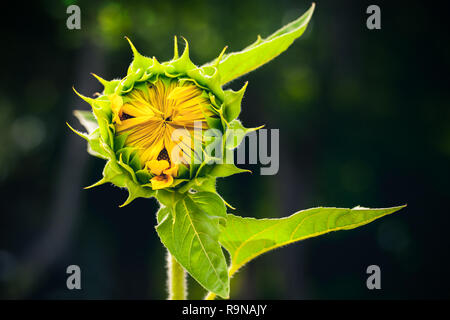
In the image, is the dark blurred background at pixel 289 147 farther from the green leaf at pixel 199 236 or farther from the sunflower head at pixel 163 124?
the green leaf at pixel 199 236

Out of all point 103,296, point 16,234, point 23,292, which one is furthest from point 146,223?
point 23,292

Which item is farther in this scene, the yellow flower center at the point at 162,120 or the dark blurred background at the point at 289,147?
the dark blurred background at the point at 289,147

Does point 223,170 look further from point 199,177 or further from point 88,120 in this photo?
point 88,120

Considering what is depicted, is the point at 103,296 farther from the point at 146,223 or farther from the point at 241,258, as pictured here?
the point at 241,258

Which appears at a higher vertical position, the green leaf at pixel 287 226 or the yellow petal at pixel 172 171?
the yellow petal at pixel 172 171

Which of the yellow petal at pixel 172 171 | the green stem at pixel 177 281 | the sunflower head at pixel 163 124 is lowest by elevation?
the green stem at pixel 177 281

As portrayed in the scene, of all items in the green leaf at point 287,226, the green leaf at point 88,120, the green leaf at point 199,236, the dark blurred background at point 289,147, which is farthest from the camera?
the dark blurred background at point 289,147

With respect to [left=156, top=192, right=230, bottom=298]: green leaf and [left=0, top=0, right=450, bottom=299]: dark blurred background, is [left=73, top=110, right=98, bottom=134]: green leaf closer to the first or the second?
[left=156, top=192, right=230, bottom=298]: green leaf

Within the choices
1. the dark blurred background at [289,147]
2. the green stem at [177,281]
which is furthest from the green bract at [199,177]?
the dark blurred background at [289,147]

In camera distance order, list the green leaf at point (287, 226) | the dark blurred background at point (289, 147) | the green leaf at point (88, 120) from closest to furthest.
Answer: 1. the green leaf at point (287, 226)
2. the green leaf at point (88, 120)
3. the dark blurred background at point (289, 147)
